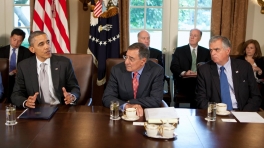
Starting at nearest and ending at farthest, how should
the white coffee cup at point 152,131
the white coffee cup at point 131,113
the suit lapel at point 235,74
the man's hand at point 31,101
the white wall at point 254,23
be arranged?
the white coffee cup at point 152,131, the white coffee cup at point 131,113, the man's hand at point 31,101, the suit lapel at point 235,74, the white wall at point 254,23

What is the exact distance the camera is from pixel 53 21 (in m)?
4.86

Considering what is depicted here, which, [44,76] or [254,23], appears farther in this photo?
[254,23]

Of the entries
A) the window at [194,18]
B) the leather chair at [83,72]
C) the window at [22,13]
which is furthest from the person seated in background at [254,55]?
the window at [22,13]

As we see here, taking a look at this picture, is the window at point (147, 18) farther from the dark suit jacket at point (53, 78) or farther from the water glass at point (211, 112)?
the water glass at point (211, 112)

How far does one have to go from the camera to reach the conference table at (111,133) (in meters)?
2.00

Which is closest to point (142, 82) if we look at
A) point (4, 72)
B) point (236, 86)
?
point (236, 86)

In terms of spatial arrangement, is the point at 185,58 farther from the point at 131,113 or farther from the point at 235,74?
the point at 131,113

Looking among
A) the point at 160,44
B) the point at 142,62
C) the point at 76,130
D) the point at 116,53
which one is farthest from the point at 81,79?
the point at 160,44

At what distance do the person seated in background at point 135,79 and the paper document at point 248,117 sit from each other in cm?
68

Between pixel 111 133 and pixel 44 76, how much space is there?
1.29 meters

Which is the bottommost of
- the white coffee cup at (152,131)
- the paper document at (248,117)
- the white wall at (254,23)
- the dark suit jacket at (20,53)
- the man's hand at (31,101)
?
the paper document at (248,117)

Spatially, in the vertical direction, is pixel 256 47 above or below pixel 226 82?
above

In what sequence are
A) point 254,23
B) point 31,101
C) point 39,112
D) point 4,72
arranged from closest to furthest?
A: point 39,112, point 31,101, point 4,72, point 254,23

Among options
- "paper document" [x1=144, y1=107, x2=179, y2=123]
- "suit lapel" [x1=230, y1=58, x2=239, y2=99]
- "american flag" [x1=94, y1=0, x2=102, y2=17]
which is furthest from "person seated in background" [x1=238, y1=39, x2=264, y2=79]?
"paper document" [x1=144, y1=107, x2=179, y2=123]
